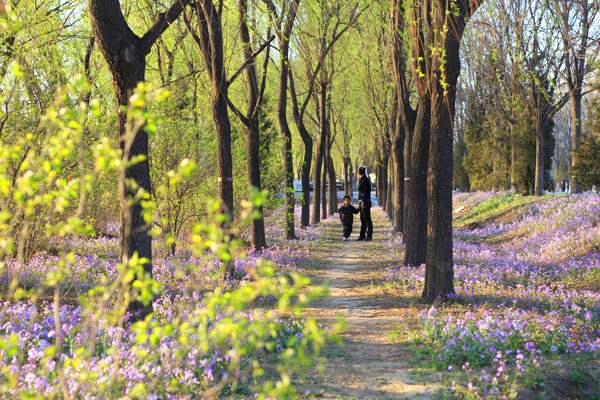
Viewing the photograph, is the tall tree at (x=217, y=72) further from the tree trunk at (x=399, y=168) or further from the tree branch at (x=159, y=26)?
the tree trunk at (x=399, y=168)

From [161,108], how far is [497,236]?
39.1 ft

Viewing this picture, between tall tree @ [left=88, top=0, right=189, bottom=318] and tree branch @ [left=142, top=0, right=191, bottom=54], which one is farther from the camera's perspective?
tree branch @ [left=142, top=0, right=191, bottom=54]

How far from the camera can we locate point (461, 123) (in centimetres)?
4238

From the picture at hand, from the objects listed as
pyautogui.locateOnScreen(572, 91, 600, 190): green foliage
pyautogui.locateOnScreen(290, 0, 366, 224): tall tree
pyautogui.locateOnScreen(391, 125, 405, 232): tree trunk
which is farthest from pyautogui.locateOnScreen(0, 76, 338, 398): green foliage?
pyautogui.locateOnScreen(572, 91, 600, 190): green foliage

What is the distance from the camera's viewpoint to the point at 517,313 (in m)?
5.56

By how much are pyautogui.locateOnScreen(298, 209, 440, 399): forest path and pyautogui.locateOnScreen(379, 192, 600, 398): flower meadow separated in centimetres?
30

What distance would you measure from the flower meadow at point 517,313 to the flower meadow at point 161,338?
56.3 inches

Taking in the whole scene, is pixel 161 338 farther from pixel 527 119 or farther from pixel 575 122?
pixel 527 119

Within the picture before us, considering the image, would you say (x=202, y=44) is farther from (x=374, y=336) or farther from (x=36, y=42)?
(x=374, y=336)

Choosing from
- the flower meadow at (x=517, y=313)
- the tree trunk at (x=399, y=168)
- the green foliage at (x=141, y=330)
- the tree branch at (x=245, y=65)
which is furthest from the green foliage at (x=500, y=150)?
the green foliage at (x=141, y=330)

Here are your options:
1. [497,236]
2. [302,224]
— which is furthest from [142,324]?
[302,224]

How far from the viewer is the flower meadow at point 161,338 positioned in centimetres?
256

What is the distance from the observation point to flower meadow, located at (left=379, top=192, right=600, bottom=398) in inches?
173

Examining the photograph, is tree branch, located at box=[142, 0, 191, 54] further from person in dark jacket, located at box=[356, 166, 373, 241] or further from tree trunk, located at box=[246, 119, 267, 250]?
person in dark jacket, located at box=[356, 166, 373, 241]
